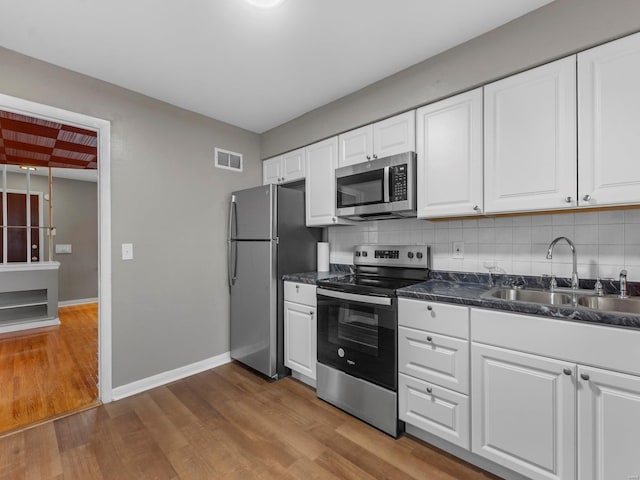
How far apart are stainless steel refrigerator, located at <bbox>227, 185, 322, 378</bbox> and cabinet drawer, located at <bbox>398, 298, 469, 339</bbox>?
4.04 feet

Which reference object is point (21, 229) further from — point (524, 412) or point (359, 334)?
point (524, 412)

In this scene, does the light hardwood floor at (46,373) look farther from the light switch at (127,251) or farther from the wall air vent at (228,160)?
the wall air vent at (228,160)

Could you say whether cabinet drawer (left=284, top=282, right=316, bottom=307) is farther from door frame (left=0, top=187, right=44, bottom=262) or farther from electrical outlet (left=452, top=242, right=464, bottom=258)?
door frame (left=0, top=187, right=44, bottom=262)

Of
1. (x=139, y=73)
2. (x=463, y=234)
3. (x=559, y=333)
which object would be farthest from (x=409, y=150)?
(x=139, y=73)

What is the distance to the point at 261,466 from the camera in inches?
67.8

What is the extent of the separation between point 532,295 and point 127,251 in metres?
2.96

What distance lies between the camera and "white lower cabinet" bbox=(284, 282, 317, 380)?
2.55 metres

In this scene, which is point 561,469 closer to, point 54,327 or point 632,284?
point 632,284

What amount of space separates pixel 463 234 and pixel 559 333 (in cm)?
101

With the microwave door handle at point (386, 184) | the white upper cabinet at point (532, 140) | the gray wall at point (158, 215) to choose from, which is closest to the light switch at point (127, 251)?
the gray wall at point (158, 215)

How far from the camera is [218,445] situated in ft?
6.24

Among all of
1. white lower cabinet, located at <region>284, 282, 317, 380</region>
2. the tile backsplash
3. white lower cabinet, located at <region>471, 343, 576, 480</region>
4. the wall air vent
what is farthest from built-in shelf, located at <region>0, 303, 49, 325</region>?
white lower cabinet, located at <region>471, 343, 576, 480</region>

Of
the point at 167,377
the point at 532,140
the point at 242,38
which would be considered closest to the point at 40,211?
the point at 167,377

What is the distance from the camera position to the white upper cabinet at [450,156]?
1.92 metres
